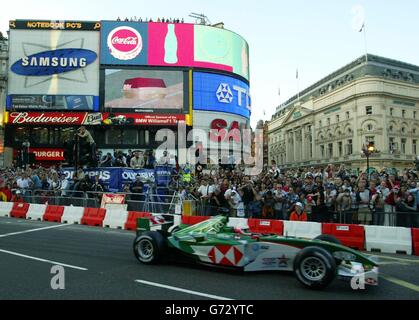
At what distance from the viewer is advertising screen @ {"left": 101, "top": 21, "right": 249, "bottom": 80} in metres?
47.3

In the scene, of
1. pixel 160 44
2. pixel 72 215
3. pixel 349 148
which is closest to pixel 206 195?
pixel 72 215

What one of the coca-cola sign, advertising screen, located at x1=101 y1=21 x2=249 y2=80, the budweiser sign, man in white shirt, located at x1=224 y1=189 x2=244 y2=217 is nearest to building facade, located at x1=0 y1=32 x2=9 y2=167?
the budweiser sign

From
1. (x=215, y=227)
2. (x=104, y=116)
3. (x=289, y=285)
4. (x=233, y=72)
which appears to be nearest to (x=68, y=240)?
(x=215, y=227)

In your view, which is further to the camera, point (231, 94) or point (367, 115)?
point (367, 115)

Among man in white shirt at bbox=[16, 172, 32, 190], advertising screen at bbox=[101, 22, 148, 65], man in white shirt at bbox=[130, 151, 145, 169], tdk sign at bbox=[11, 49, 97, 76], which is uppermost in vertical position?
advertising screen at bbox=[101, 22, 148, 65]

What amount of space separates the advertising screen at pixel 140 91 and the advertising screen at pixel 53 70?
5.65 feet

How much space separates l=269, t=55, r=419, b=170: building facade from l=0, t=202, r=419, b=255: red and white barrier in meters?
59.3

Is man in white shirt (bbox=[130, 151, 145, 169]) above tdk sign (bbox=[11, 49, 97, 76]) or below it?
below

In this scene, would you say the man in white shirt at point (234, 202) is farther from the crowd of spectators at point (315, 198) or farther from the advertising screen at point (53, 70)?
the advertising screen at point (53, 70)

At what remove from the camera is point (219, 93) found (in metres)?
50.9

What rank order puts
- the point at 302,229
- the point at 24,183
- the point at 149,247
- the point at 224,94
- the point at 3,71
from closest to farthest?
the point at 149,247, the point at 302,229, the point at 24,183, the point at 224,94, the point at 3,71

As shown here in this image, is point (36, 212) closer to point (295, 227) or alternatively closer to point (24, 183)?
point (24, 183)

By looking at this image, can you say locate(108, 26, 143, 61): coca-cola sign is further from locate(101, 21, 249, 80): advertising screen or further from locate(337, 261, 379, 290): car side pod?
locate(337, 261, 379, 290): car side pod

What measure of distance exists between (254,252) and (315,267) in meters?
1.20
